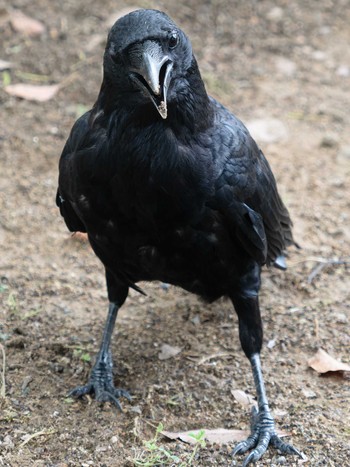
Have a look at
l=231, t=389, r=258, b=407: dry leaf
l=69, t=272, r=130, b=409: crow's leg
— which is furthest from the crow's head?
l=231, t=389, r=258, b=407: dry leaf

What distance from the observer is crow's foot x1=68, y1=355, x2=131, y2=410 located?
436 centimetres

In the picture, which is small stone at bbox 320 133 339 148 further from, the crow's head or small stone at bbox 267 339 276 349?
the crow's head

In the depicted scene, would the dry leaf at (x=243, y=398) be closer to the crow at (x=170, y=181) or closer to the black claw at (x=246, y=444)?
the crow at (x=170, y=181)

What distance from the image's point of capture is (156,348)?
473cm

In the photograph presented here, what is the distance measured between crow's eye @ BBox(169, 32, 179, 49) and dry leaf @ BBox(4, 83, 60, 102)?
3.46 m

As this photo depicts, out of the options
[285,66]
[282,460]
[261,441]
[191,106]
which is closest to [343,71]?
[285,66]

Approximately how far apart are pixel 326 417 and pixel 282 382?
0.39 metres

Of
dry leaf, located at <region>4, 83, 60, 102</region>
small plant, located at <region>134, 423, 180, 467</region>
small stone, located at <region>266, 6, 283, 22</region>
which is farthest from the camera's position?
small stone, located at <region>266, 6, 283, 22</region>

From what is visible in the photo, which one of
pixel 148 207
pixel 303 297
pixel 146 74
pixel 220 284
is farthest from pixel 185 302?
pixel 146 74

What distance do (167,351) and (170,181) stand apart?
4.61ft

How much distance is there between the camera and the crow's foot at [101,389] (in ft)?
14.3

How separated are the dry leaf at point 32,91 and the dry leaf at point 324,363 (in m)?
3.29

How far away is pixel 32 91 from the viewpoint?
6.74 m

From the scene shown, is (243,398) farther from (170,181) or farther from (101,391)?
(170,181)
